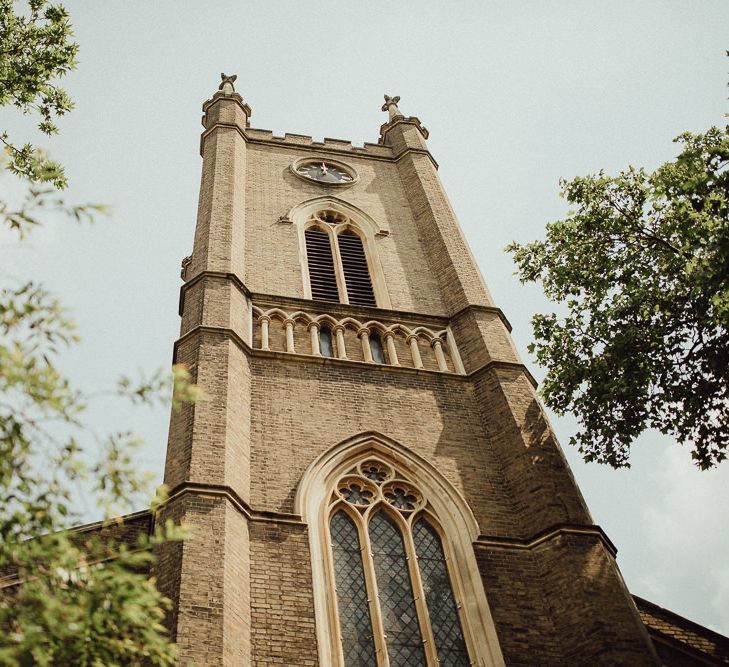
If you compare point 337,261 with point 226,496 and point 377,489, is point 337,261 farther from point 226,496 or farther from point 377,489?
point 226,496

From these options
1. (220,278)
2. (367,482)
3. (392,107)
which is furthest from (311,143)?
(367,482)

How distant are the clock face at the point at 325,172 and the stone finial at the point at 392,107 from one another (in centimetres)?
395

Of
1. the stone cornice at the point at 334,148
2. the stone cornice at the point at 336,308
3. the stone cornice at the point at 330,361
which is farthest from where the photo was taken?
the stone cornice at the point at 334,148

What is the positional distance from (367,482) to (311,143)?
13.6 m

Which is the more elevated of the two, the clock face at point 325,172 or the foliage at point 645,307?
the clock face at point 325,172

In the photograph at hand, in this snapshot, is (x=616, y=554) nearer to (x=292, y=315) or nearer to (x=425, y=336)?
(x=425, y=336)

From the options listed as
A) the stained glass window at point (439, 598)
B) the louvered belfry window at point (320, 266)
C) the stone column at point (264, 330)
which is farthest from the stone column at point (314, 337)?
the stained glass window at point (439, 598)

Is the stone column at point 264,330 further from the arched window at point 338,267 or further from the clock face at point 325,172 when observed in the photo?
the clock face at point 325,172

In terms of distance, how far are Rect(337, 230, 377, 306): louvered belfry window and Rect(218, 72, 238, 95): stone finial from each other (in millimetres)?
7827

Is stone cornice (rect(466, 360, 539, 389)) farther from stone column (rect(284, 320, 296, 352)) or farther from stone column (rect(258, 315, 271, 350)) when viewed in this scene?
stone column (rect(258, 315, 271, 350))

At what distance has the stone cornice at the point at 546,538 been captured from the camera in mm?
9641

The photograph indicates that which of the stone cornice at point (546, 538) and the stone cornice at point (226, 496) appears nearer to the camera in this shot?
the stone cornice at point (226, 496)

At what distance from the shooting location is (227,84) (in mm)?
23922

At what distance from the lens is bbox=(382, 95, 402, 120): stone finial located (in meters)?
24.1
